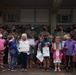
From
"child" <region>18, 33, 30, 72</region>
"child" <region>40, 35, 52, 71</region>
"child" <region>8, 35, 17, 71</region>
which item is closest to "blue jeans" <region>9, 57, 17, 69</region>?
"child" <region>8, 35, 17, 71</region>

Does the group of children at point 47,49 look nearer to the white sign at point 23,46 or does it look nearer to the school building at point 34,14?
the white sign at point 23,46

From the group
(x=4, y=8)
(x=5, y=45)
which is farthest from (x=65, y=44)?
(x=4, y=8)

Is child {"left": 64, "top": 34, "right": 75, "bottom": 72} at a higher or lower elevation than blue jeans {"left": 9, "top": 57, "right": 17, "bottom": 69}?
higher

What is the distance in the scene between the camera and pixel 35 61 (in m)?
13.8

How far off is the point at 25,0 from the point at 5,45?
217 inches

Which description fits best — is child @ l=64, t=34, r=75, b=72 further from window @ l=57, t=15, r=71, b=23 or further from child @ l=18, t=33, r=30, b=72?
window @ l=57, t=15, r=71, b=23

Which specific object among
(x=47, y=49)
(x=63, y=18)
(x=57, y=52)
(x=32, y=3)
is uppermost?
(x=32, y=3)

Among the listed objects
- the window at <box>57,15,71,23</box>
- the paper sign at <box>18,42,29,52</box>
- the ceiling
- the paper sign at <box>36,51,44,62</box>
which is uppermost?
the ceiling

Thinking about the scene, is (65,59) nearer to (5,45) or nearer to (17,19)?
(5,45)

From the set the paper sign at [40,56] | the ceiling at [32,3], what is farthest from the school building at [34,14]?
the paper sign at [40,56]

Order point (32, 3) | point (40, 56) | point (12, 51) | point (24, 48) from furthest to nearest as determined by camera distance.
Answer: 1. point (32, 3)
2. point (40, 56)
3. point (12, 51)
4. point (24, 48)

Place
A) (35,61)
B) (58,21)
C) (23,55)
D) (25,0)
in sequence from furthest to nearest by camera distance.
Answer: (58,21) → (25,0) → (35,61) → (23,55)

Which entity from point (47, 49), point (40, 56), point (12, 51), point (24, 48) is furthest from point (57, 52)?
point (12, 51)

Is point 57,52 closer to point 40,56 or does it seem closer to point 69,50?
point 69,50
